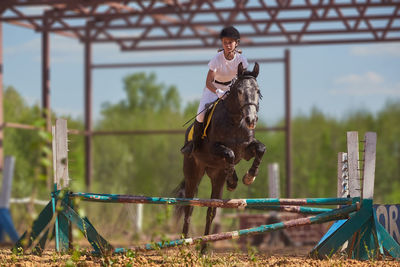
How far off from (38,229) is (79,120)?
21393 millimetres

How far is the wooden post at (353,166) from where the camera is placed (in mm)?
6266

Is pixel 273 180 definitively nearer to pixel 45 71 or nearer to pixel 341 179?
pixel 341 179

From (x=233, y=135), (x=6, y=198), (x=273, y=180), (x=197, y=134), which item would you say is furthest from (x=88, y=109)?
(x=233, y=135)

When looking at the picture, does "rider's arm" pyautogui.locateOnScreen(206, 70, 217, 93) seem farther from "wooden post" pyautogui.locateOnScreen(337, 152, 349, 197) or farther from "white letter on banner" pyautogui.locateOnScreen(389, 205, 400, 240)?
"white letter on banner" pyautogui.locateOnScreen(389, 205, 400, 240)

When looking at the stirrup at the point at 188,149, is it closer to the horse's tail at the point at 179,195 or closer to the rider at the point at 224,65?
the rider at the point at 224,65

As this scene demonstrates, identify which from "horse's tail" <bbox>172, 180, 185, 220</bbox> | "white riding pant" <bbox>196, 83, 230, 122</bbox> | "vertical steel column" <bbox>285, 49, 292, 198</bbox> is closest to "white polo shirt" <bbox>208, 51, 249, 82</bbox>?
"white riding pant" <bbox>196, 83, 230, 122</bbox>

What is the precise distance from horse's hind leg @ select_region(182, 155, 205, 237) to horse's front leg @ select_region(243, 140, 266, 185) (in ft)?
3.26

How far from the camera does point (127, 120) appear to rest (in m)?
29.0

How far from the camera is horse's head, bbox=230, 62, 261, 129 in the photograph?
586 centimetres

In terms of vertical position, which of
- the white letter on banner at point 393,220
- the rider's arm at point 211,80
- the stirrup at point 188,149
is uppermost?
the rider's arm at point 211,80

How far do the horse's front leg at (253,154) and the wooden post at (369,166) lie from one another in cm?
109

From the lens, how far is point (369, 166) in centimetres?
588

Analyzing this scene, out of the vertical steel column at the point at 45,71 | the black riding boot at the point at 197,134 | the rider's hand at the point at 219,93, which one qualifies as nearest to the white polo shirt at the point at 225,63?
the rider's hand at the point at 219,93

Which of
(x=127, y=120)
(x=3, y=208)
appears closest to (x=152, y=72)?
(x=127, y=120)
